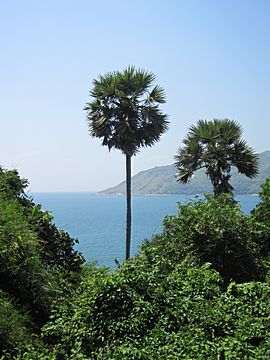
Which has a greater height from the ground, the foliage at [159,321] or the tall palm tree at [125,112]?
the tall palm tree at [125,112]

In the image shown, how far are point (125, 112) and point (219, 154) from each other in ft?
13.2

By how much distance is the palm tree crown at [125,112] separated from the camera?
18250mm

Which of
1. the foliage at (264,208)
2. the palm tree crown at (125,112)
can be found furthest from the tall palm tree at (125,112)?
the foliage at (264,208)

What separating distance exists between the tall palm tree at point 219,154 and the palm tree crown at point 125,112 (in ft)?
5.59

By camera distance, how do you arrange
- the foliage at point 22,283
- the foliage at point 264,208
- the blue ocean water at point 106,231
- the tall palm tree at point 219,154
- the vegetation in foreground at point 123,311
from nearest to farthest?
the vegetation in foreground at point 123,311 < the foliage at point 22,283 < the foliage at point 264,208 < the tall palm tree at point 219,154 < the blue ocean water at point 106,231

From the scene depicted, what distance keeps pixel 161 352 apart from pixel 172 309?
1.12 m

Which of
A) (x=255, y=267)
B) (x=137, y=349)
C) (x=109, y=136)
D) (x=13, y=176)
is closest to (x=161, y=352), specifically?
(x=137, y=349)

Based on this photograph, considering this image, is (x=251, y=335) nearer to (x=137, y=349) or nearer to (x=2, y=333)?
(x=137, y=349)

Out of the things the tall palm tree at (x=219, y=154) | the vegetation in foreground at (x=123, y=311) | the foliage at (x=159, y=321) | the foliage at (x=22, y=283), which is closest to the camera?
the foliage at (x=159, y=321)

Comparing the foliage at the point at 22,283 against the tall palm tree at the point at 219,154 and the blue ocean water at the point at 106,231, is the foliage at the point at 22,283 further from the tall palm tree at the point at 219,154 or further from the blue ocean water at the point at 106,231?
the tall palm tree at the point at 219,154

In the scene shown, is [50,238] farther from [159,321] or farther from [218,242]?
[159,321]

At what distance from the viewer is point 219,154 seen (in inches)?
680

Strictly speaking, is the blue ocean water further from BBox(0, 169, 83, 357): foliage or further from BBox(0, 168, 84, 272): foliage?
BBox(0, 169, 83, 357): foliage

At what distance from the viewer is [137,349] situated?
4.98 meters
